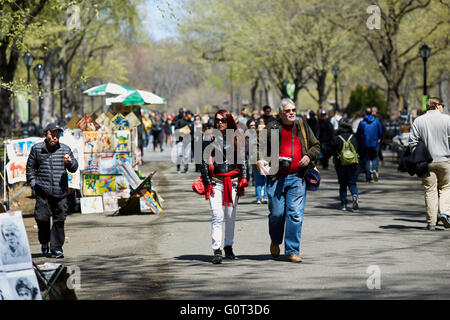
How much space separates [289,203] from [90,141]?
7869 millimetres

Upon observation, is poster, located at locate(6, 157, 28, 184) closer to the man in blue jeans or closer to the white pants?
the white pants

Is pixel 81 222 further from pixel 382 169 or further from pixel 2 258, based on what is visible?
pixel 382 169

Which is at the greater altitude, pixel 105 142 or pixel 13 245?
pixel 105 142

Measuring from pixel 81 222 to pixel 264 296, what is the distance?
7.72 meters

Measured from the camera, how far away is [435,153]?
12664 millimetres

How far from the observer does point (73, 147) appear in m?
16.0

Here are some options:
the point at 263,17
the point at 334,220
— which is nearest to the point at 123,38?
the point at 263,17

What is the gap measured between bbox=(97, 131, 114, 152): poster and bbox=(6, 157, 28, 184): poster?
1.81 m

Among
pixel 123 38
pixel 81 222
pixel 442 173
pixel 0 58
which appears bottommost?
pixel 81 222

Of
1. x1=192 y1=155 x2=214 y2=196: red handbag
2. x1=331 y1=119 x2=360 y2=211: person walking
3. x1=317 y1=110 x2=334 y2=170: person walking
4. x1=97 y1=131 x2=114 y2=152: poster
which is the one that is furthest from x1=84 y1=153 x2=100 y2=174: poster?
→ x1=317 y1=110 x2=334 y2=170: person walking

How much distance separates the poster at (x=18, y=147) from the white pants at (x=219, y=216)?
21.2ft

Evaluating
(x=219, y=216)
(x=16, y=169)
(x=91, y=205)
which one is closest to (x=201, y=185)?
(x=219, y=216)

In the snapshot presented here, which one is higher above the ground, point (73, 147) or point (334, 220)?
point (73, 147)

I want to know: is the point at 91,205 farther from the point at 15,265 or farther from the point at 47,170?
the point at 15,265
